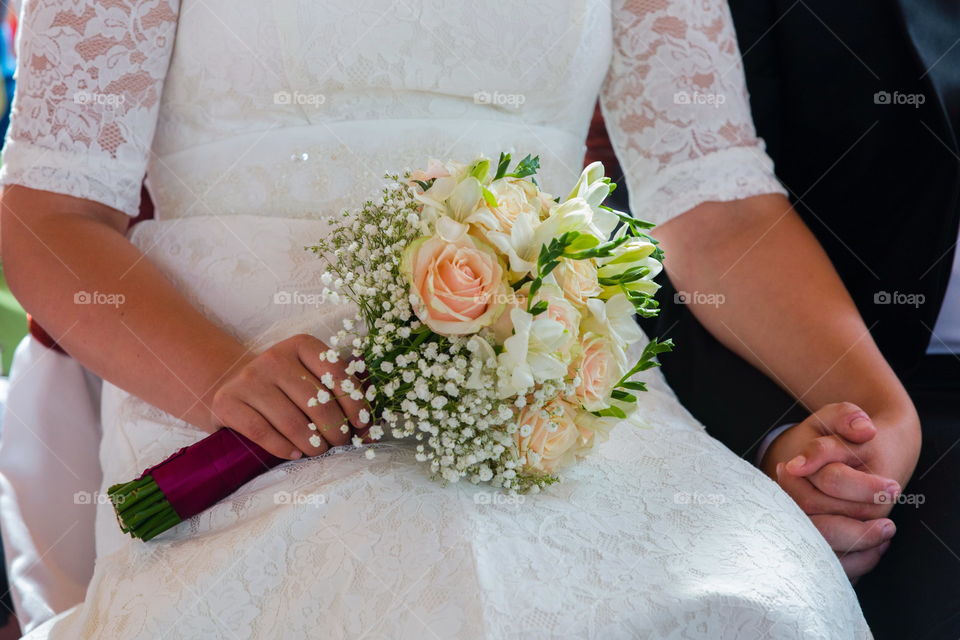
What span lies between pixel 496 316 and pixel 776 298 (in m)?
0.66

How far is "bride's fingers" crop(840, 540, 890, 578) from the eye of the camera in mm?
1153

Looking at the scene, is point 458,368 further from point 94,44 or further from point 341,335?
point 94,44

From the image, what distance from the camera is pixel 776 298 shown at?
136 cm

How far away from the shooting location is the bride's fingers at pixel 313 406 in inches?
37.4

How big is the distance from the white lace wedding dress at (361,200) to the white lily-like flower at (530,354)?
5.4 inches

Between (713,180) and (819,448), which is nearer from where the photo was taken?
(819,448)

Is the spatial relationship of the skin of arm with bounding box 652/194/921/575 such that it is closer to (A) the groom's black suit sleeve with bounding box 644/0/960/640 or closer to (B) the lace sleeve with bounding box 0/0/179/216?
(A) the groom's black suit sleeve with bounding box 644/0/960/640

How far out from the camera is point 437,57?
→ 120cm

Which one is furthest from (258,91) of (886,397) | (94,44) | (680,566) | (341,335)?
(886,397)

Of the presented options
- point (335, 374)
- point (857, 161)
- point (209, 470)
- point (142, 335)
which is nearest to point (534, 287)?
point (335, 374)

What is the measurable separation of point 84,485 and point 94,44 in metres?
0.66

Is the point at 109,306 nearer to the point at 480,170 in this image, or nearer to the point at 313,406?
the point at 313,406

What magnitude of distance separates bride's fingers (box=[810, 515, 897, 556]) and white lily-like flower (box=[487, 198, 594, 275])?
54 cm

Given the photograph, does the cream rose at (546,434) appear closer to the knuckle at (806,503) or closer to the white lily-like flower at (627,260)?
the white lily-like flower at (627,260)
